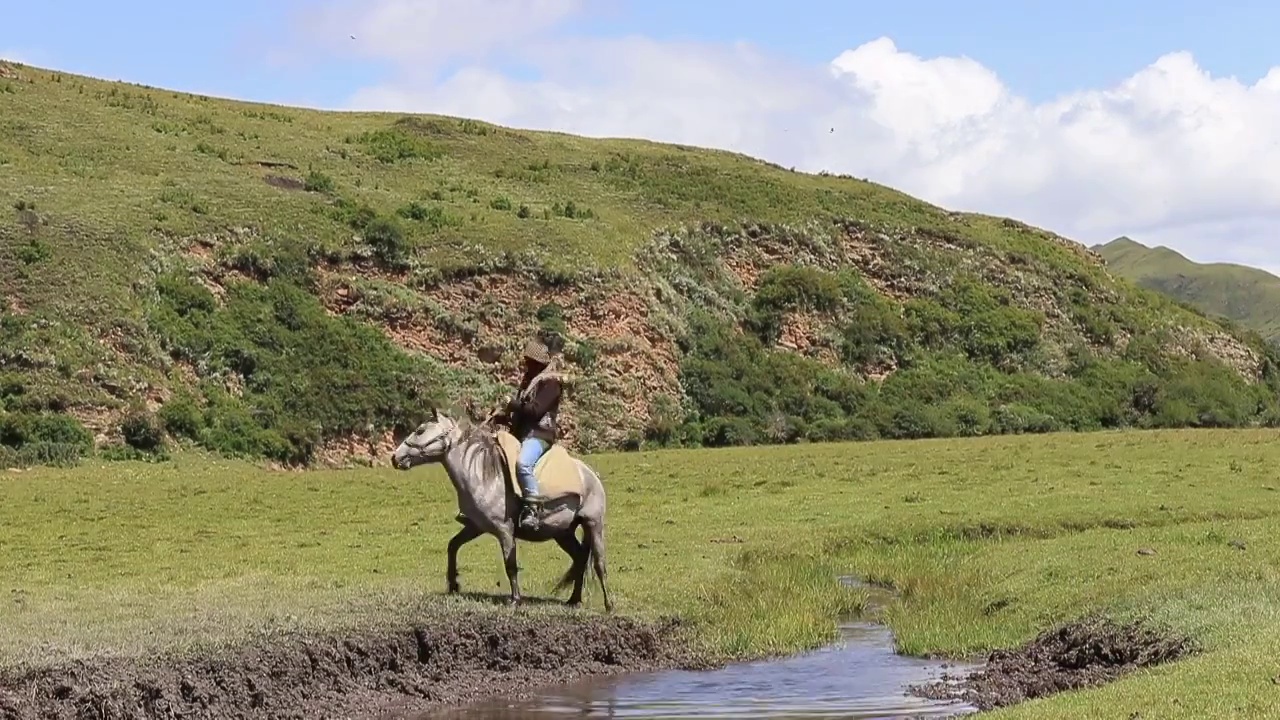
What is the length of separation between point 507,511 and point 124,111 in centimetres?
6493

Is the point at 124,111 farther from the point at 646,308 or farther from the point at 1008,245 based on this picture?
the point at 1008,245

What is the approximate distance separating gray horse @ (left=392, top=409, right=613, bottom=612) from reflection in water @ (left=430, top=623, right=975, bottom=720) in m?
2.07

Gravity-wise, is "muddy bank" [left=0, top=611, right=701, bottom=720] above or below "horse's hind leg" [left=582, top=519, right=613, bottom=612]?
below

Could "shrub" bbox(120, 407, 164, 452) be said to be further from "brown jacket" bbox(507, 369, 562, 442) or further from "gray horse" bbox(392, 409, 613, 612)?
"brown jacket" bbox(507, 369, 562, 442)

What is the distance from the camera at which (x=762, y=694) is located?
14.5 m

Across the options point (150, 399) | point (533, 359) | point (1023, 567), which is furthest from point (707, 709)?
point (150, 399)

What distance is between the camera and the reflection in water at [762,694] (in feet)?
44.8

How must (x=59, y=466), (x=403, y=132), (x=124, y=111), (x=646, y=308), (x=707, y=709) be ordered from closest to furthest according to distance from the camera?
(x=707, y=709) < (x=59, y=466) < (x=646, y=308) < (x=124, y=111) < (x=403, y=132)

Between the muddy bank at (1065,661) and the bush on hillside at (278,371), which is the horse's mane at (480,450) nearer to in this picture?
the muddy bank at (1065,661)

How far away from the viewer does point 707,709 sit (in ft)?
45.3

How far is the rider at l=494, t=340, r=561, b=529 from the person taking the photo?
16500mm

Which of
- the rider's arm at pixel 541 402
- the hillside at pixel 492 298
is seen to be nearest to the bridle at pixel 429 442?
the rider's arm at pixel 541 402

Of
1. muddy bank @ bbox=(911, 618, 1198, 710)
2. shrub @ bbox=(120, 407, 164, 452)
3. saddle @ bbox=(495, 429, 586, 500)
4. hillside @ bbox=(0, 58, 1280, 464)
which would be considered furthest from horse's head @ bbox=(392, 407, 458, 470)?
shrub @ bbox=(120, 407, 164, 452)

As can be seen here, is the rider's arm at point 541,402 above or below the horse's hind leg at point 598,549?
above
